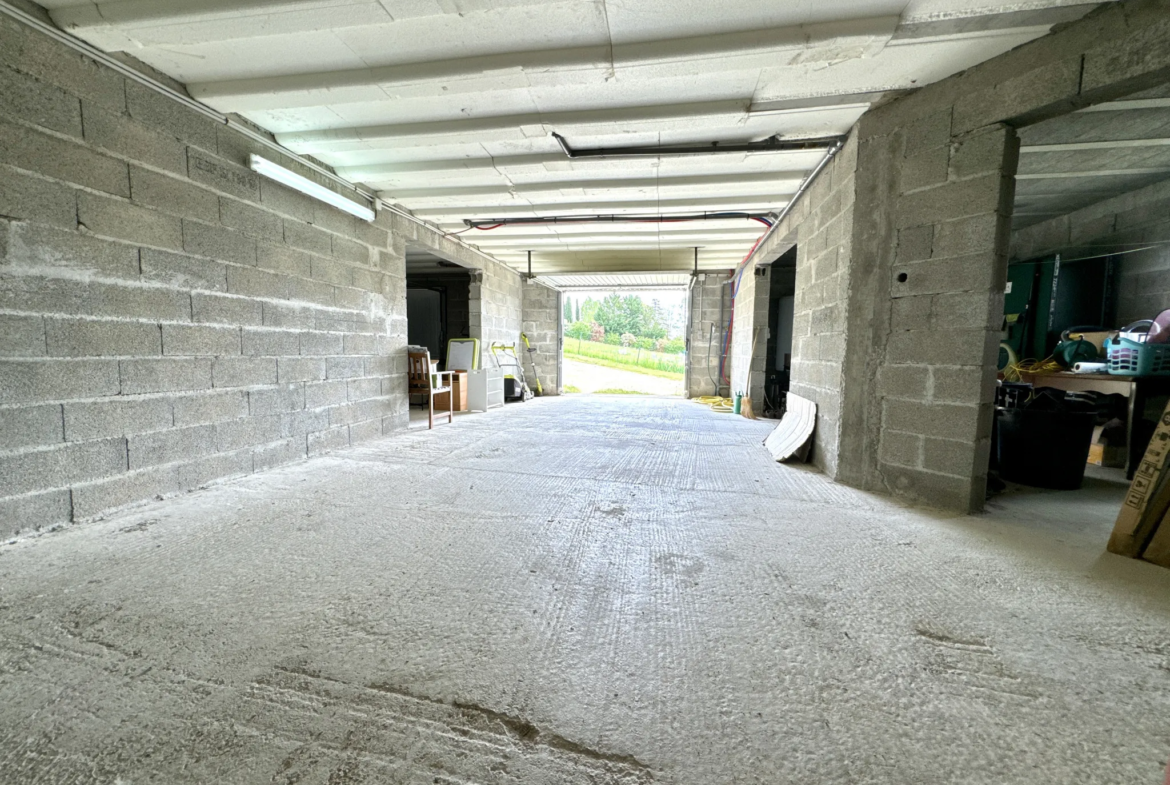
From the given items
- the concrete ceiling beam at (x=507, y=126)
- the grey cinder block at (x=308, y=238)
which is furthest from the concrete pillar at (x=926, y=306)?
the grey cinder block at (x=308, y=238)

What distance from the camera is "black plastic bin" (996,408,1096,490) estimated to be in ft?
8.36

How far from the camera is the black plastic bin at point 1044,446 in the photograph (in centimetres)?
255

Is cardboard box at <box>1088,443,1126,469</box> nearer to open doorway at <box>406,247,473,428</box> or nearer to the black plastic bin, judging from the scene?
the black plastic bin

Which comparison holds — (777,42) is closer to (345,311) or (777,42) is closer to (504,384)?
(345,311)

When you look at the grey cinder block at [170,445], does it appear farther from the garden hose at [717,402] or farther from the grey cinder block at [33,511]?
the garden hose at [717,402]

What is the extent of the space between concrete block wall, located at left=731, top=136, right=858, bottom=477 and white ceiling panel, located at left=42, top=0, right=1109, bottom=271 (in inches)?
10.4

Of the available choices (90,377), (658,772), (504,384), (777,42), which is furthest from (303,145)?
(504,384)

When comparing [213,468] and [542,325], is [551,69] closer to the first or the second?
[213,468]

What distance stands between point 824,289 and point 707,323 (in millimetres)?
4507

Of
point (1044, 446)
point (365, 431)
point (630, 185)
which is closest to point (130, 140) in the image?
point (365, 431)

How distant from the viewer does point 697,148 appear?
2.90 meters

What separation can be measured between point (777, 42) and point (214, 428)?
11.8ft

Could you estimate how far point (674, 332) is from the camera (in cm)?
1939

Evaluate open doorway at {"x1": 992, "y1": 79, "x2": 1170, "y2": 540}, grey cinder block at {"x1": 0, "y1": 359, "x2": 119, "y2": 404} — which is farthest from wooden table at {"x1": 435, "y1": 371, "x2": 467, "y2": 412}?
open doorway at {"x1": 992, "y1": 79, "x2": 1170, "y2": 540}
